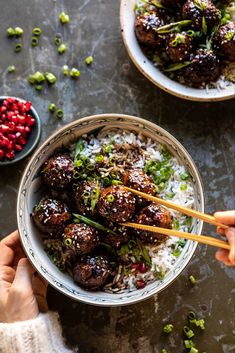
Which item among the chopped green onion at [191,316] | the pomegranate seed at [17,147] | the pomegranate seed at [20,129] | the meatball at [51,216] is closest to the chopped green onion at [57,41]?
the pomegranate seed at [20,129]

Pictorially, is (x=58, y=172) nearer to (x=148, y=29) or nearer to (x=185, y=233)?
(x=185, y=233)

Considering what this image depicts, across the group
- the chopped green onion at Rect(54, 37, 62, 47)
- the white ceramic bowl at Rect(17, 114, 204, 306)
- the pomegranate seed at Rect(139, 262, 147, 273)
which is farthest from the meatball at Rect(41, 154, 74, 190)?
the chopped green onion at Rect(54, 37, 62, 47)

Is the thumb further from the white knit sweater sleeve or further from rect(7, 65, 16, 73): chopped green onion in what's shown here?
rect(7, 65, 16, 73): chopped green onion

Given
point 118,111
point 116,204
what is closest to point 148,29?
point 118,111

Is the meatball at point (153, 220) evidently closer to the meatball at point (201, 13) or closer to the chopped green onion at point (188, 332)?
the chopped green onion at point (188, 332)

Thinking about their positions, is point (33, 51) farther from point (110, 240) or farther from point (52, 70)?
point (110, 240)
